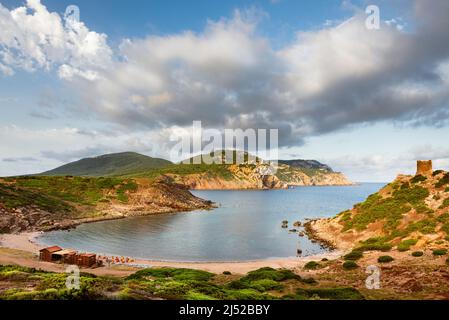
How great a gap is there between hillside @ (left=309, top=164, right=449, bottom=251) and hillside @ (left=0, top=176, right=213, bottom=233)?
69.5 metres

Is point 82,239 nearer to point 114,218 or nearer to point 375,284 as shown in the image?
point 114,218

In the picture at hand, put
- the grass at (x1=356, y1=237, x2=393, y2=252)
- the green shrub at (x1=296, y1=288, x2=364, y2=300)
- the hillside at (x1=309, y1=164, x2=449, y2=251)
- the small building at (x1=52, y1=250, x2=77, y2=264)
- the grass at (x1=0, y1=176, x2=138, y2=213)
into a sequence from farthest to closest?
the grass at (x1=0, y1=176, x2=138, y2=213), the hillside at (x1=309, y1=164, x2=449, y2=251), the grass at (x1=356, y1=237, x2=393, y2=252), the small building at (x1=52, y1=250, x2=77, y2=264), the green shrub at (x1=296, y1=288, x2=364, y2=300)

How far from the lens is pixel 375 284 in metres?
30.3

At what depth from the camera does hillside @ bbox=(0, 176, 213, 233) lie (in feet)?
290

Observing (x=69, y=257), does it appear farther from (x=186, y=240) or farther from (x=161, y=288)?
(x=161, y=288)

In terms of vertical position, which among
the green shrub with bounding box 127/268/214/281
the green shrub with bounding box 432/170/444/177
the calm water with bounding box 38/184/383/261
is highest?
the green shrub with bounding box 432/170/444/177

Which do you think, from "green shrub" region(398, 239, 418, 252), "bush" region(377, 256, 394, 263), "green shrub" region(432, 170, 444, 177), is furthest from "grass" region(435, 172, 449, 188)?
"bush" region(377, 256, 394, 263)

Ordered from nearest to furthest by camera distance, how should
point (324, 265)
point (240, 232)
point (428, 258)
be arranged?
1. point (428, 258)
2. point (324, 265)
3. point (240, 232)

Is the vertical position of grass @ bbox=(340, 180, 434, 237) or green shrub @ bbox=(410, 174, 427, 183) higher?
green shrub @ bbox=(410, 174, 427, 183)

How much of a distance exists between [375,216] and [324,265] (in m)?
29.7

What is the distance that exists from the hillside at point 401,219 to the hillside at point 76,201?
69.5 m

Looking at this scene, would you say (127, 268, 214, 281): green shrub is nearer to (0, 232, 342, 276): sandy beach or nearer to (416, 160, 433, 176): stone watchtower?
(0, 232, 342, 276): sandy beach

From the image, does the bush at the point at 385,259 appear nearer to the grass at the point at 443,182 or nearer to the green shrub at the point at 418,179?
the grass at the point at 443,182
